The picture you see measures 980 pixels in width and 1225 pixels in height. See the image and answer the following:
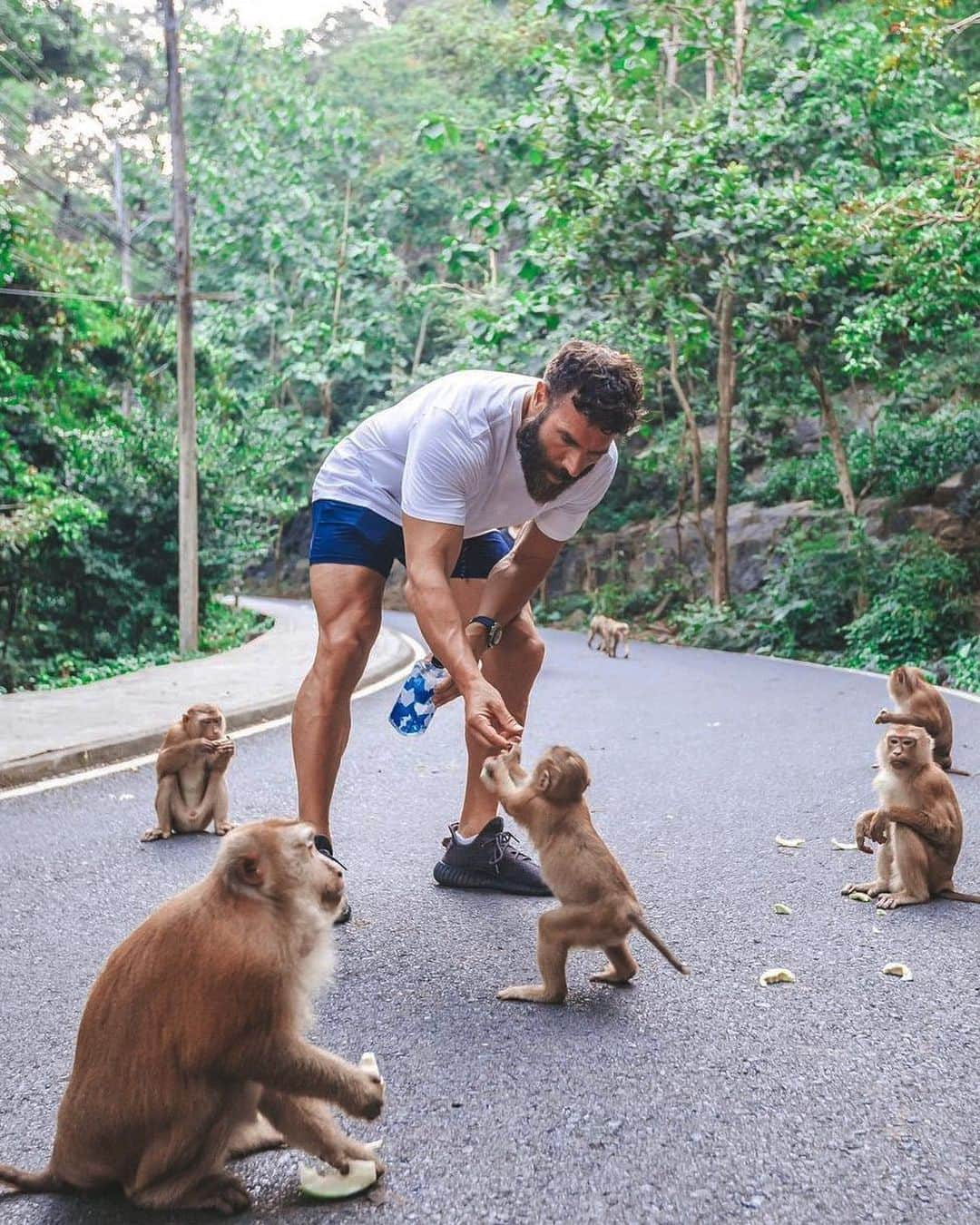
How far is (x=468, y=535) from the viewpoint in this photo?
16.6 ft

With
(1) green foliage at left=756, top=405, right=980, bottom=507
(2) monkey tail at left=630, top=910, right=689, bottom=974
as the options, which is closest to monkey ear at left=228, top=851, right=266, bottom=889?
(2) monkey tail at left=630, top=910, right=689, bottom=974

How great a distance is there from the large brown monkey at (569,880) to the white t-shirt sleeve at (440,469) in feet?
2.89

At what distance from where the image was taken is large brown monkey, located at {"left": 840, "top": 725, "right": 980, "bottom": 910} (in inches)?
194

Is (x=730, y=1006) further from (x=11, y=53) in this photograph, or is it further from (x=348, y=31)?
(x=348, y=31)

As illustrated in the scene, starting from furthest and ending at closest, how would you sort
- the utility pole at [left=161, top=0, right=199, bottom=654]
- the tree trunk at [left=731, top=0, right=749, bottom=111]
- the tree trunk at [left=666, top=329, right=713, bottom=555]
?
the tree trunk at [left=666, top=329, right=713, bottom=555] < the tree trunk at [left=731, top=0, right=749, bottom=111] < the utility pole at [left=161, top=0, right=199, bottom=654]

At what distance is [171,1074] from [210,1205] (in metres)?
0.32

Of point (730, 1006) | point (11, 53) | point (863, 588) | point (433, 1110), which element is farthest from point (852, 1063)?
point (11, 53)

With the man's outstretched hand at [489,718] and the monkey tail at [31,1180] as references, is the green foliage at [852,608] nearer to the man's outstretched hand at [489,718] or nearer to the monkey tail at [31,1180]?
the man's outstretched hand at [489,718]

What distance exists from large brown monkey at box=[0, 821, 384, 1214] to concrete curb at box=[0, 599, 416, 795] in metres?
5.12

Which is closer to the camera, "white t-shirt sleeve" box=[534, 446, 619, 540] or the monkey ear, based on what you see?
the monkey ear

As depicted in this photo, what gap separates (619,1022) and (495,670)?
6.18 ft

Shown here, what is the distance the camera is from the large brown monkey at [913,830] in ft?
16.1

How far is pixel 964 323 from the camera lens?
18.0 metres

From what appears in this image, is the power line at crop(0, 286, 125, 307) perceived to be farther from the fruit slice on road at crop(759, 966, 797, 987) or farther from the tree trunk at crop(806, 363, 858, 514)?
the fruit slice on road at crop(759, 966, 797, 987)
